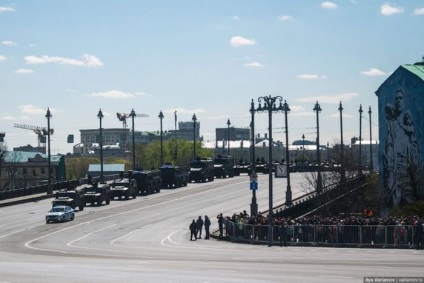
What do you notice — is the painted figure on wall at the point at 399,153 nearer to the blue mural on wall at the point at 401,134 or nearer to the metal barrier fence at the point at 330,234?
the blue mural on wall at the point at 401,134

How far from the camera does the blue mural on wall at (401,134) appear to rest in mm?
73188

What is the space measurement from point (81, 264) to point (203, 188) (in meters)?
63.8

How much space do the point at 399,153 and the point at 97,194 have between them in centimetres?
2738

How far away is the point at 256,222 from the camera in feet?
157

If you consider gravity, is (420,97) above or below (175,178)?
above

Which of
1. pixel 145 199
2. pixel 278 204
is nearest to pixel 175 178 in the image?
→ pixel 145 199

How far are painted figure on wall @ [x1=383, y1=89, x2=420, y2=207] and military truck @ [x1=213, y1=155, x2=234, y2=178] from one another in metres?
40.0

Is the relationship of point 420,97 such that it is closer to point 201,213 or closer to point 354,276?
point 201,213

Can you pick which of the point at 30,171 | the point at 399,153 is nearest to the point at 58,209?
the point at 399,153

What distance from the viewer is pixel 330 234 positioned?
42.6m

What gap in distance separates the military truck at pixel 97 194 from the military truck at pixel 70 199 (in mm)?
1240

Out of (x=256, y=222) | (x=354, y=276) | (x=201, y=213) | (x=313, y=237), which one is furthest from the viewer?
(x=201, y=213)

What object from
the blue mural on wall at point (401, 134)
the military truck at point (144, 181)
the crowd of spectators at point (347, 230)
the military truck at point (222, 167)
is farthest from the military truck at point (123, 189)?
the crowd of spectators at point (347, 230)

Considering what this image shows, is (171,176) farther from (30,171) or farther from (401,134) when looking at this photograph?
(30,171)
